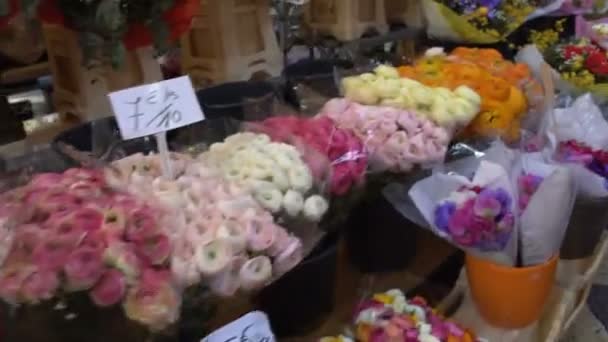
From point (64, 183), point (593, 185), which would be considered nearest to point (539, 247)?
point (593, 185)

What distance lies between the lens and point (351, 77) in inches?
59.1

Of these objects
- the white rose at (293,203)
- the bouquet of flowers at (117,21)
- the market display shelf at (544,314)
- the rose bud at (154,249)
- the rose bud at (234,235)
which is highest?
the bouquet of flowers at (117,21)

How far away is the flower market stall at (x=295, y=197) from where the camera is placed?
31.9 inches

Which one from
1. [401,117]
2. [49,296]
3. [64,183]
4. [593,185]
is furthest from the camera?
[593,185]

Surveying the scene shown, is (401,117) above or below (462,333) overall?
above

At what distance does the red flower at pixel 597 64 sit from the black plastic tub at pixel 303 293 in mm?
1180

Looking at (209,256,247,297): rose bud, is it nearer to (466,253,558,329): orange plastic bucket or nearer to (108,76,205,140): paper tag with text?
(108,76,205,140): paper tag with text

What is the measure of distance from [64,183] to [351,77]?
77 centimetres

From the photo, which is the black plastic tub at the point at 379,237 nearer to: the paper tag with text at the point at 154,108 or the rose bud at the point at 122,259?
the paper tag with text at the point at 154,108

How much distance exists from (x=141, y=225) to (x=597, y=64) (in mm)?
1625

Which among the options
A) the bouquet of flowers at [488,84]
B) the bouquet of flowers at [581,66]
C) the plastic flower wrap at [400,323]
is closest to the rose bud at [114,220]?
the plastic flower wrap at [400,323]

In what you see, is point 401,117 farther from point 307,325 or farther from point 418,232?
point 307,325

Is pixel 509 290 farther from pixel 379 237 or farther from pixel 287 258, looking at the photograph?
pixel 287 258

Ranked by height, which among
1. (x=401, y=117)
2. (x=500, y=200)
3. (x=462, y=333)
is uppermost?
(x=401, y=117)
